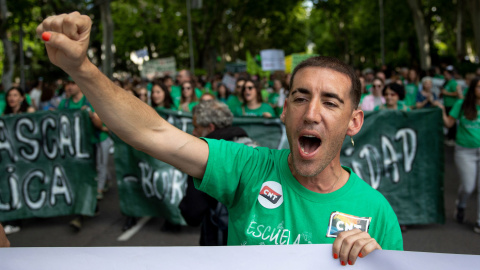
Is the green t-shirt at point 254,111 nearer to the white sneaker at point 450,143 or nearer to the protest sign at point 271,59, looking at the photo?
the white sneaker at point 450,143

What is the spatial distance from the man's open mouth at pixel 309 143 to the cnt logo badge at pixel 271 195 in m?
0.17

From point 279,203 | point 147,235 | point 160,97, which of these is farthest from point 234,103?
point 279,203

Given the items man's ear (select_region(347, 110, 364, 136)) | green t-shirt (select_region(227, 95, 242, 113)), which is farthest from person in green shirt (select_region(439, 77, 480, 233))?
man's ear (select_region(347, 110, 364, 136))

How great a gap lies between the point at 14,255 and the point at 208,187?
2.29 ft

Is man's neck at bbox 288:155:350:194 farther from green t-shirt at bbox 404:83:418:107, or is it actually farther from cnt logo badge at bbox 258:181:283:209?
green t-shirt at bbox 404:83:418:107

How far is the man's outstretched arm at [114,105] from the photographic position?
1259 millimetres

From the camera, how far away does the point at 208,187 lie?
1781 millimetres

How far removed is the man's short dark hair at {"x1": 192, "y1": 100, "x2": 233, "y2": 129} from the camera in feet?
11.8

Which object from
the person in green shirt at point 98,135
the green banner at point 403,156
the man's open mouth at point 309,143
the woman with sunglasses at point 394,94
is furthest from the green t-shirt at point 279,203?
the woman with sunglasses at point 394,94

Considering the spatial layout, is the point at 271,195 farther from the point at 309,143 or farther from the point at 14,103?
the point at 14,103

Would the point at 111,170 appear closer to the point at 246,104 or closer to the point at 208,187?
the point at 246,104

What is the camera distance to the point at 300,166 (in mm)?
1705

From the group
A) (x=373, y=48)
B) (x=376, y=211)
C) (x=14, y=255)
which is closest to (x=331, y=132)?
(x=376, y=211)

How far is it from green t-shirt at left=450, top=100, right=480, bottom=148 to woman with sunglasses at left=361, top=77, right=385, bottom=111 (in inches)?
70.9
